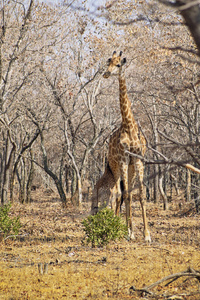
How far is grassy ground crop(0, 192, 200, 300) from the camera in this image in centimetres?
528

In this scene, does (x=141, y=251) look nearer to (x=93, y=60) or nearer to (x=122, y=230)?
(x=122, y=230)

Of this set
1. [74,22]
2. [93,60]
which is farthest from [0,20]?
[93,60]

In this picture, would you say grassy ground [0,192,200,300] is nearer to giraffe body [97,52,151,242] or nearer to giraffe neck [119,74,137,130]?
giraffe body [97,52,151,242]

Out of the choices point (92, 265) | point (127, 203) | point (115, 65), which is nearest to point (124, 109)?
point (115, 65)

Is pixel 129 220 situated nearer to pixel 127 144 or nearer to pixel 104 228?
pixel 104 228

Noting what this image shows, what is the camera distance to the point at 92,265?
6.84 m

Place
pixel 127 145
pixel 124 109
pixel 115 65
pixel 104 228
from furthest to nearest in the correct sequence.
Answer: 1. pixel 124 109
2. pixel 127 145
3. pixel 115 65
4. pixel 104 228

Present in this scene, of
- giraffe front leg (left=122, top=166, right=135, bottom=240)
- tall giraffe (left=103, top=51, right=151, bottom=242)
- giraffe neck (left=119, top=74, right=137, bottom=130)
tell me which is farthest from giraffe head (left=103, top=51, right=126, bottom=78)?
giraffe front leg (left=122, top=166, right=135, bottom=240)

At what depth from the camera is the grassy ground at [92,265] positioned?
17.3 ft

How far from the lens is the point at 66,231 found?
449 inches

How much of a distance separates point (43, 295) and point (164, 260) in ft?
9.24

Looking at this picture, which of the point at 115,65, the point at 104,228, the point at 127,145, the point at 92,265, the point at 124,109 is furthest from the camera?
the point at 124,109

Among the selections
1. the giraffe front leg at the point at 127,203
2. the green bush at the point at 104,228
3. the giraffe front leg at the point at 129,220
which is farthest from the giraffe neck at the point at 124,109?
the green bush at the point at 104,228

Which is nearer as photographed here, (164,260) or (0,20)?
(164,260)
